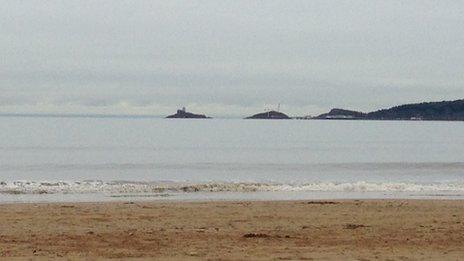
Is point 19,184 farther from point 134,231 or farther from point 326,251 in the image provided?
point 326,251

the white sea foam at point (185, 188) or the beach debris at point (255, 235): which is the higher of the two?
the beach debris at point (255, 235)

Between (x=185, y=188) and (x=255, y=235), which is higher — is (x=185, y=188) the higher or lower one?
the lower one

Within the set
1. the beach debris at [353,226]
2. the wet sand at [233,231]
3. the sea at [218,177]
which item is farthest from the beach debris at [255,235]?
the sea at [218,177]

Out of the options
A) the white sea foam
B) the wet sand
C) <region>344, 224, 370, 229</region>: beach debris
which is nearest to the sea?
the white sea foam

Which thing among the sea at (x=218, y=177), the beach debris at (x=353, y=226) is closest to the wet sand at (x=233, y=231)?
the beach debris at (x=353, y=226)

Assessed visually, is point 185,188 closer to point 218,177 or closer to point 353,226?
point 218,177

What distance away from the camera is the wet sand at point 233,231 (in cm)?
1179

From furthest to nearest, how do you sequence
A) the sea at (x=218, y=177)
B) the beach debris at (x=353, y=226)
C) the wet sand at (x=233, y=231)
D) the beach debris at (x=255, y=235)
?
the sea at (x=218, y=177)
the beach debris at (x=353, y=226)
the beach debris at (x=255, y=235)
the wet sand at (x=233, y=231)

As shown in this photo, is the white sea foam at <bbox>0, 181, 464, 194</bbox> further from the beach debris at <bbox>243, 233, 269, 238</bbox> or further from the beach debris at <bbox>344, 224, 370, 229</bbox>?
the beach debris at <bbox>243, 233, 269, 238</bbox>

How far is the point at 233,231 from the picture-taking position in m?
14.3

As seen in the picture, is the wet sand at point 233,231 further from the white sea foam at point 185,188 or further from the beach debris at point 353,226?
the white sea foam at point 185,188

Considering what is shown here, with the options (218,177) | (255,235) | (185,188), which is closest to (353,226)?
(255,235)

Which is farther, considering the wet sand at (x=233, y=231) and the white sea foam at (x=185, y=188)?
the white sea foam at (x=185, y=188)

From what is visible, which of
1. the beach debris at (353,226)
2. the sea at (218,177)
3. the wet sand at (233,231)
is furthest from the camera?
the sea at (218,177)
